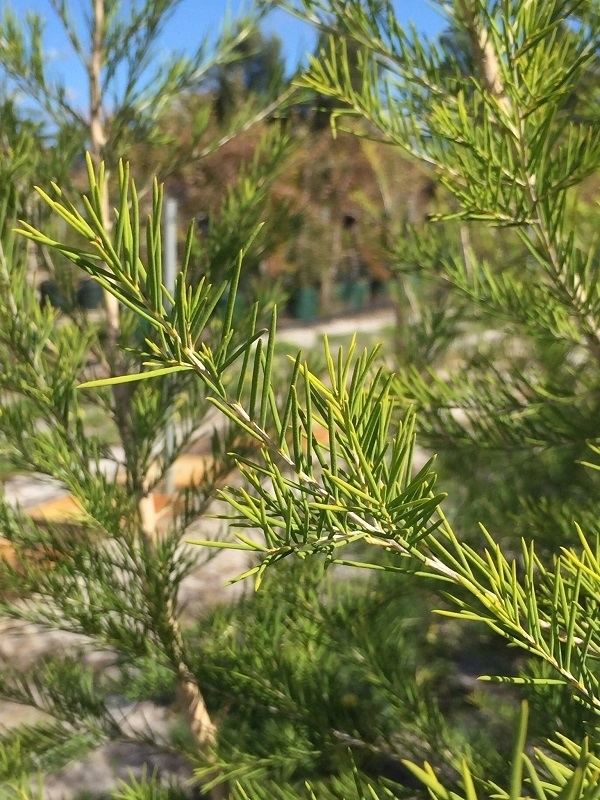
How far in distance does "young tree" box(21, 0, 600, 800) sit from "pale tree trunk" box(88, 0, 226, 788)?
169 millimetres

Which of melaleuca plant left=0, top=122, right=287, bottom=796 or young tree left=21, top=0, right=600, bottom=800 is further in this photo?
melaleuca plant left=0, top=122, right=287, bottom=796

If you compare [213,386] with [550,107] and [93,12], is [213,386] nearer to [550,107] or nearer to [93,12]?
[550,107]

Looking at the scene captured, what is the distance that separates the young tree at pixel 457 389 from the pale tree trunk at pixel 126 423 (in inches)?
6.7

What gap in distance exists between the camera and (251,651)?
0.80 metres

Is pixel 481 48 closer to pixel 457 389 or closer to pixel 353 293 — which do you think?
pixel 457 389

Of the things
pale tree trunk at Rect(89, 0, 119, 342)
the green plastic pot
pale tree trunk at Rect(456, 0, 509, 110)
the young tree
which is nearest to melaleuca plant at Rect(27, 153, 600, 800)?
the young tree

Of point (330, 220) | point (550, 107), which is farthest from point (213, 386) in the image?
point (330, 220)

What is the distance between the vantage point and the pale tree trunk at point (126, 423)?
826 millimetres

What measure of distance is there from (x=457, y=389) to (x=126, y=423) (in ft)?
1.35

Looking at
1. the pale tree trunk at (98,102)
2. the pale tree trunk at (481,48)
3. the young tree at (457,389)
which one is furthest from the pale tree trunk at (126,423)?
the pale tree trunk at (481,48)

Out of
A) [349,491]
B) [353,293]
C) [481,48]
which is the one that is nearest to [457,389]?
[481,48]

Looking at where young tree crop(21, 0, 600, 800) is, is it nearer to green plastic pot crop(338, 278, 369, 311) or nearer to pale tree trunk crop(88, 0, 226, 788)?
pale tree trunk crop(88, 0, 226, 788)

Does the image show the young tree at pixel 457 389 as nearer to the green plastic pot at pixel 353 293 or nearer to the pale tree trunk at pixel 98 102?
the pale tree trunk at pixel 98 102

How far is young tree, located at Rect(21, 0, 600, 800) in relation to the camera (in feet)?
1.05
